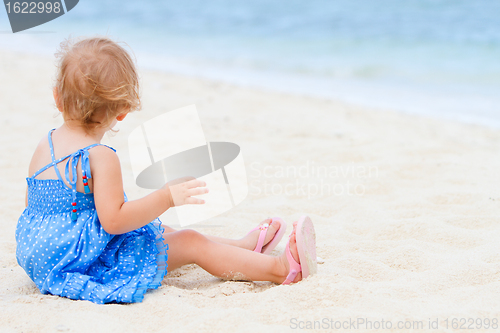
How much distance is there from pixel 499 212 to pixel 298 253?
4.36 ft

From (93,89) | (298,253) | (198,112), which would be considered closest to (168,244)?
(298,253)

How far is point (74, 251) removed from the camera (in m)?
1.58

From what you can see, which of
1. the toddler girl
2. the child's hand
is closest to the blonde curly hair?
the toddler girl

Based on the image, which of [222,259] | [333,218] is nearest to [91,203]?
[222,259]

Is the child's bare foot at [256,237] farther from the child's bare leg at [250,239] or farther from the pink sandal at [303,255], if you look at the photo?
the pink sandal at [303,255]

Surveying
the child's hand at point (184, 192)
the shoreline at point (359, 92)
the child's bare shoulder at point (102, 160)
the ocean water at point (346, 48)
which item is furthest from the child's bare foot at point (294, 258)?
the shoreline at point (359, 92)

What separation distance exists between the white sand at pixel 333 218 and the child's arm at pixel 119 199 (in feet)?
0.91

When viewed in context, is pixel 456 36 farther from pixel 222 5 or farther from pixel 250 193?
pixel 222 5

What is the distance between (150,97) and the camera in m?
5.41

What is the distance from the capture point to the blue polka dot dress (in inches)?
61.5

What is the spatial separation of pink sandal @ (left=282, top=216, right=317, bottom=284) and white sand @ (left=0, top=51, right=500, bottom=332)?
0.06 meters

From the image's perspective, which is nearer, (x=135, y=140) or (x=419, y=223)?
(x=419, y=223)

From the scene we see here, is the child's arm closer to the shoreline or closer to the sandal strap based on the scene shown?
the sandal strap

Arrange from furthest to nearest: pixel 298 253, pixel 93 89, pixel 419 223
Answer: pixel 419 223
pixel 298 253
pixel 93 89
